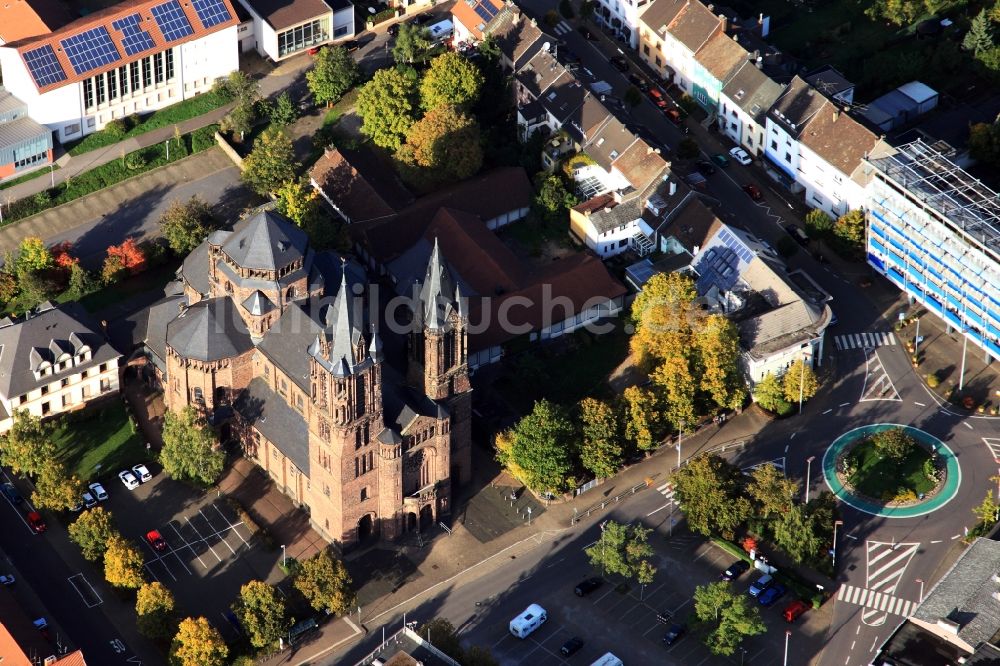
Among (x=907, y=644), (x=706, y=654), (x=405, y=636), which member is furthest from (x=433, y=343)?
(x=907, y=644)

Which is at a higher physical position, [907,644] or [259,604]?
[907,644]

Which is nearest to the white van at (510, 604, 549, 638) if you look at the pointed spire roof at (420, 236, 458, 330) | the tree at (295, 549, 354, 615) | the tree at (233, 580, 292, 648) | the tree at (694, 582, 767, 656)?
the tree at (694, 582, 767, 656)

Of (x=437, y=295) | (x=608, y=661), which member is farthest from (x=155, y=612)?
(x=608, y=661)

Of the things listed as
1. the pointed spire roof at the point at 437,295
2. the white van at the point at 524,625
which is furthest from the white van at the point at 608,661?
the pointed spire roof at the point at 437,295

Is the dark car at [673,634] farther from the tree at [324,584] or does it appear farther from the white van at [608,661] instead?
the tree at [324,584]

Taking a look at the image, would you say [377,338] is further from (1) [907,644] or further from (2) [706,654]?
(1) [907,644]

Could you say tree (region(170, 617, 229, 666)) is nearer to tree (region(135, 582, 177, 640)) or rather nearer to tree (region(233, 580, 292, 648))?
tree (region(233, 580, 292, 648))

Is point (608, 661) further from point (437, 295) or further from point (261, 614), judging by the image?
point (437, 295)
